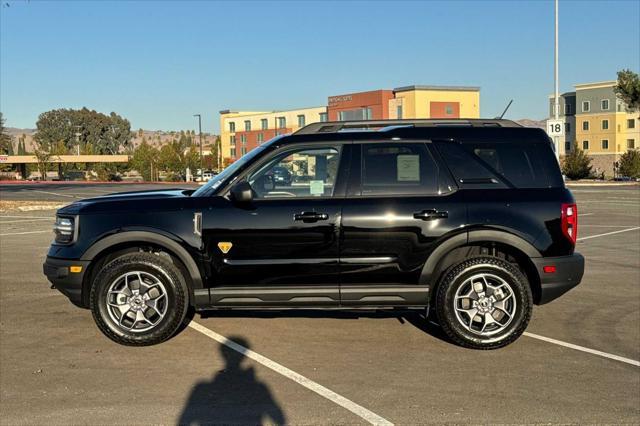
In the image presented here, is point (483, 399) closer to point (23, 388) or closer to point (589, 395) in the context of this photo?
point (589, 395)

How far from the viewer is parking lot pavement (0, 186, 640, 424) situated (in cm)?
431

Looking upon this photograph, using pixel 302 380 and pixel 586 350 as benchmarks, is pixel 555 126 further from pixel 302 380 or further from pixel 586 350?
pixel 302 380

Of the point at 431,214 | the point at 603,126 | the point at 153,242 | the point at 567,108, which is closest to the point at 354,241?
the point at 431,214

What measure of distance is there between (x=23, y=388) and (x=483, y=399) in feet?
11.0

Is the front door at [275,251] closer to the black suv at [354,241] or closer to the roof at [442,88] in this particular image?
the black suv at [354,241]

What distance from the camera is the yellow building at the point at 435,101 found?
71.6 meters

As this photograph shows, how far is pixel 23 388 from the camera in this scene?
15.6 ft

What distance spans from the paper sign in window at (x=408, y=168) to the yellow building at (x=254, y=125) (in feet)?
270

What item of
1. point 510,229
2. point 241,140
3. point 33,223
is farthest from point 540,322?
point 241,140

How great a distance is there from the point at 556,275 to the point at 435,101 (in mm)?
68789

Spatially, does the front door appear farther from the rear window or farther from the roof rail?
the rear window

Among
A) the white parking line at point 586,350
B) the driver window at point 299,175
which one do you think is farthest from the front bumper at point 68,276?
the white parking line at point 586,350

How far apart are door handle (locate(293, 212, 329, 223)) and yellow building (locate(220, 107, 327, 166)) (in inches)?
3243

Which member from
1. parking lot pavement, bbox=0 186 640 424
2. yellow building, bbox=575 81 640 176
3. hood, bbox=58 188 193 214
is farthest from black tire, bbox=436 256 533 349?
yellow building, bbox=575 81 640 176
